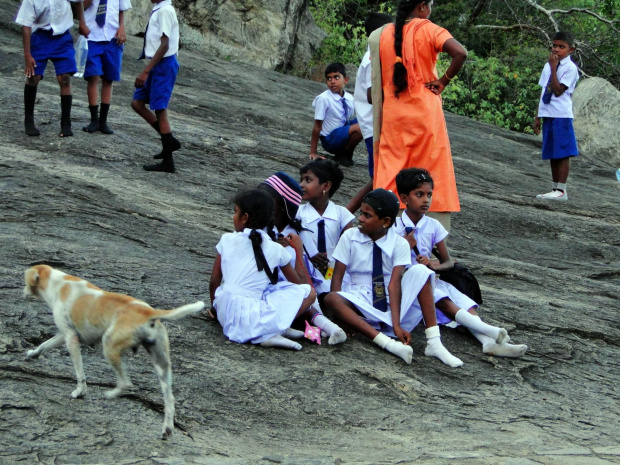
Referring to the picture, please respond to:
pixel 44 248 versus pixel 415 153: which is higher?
pixel 415 153

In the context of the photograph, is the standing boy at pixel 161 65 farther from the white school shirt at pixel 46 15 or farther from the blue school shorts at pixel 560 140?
the blue school shorts at pixel 560 140

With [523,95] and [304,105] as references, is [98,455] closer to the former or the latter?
[304,105]

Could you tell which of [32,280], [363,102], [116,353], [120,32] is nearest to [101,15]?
[120,32]

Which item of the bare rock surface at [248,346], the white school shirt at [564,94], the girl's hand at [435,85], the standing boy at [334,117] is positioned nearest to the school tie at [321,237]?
the bare rock surface at [248,346]

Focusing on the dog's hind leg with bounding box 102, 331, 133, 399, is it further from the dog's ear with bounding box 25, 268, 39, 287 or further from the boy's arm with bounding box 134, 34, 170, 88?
the boy's arm with bounding box 134, 34, 170, 88

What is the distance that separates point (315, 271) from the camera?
16.4 feet

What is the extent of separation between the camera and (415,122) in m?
5.43

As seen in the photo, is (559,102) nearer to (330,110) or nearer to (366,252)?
(330,110)

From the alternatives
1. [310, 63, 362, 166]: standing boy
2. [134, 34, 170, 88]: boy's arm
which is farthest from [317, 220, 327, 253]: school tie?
[310, 63, 362, 166]: standing boy

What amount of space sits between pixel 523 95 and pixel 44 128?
38.4 ft

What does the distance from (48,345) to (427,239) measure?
241cm

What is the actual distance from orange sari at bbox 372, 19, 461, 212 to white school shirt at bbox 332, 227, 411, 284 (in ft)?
2.33

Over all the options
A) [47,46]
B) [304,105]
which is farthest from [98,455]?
[304,105]

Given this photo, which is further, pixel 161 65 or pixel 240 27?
pixel 240 27
